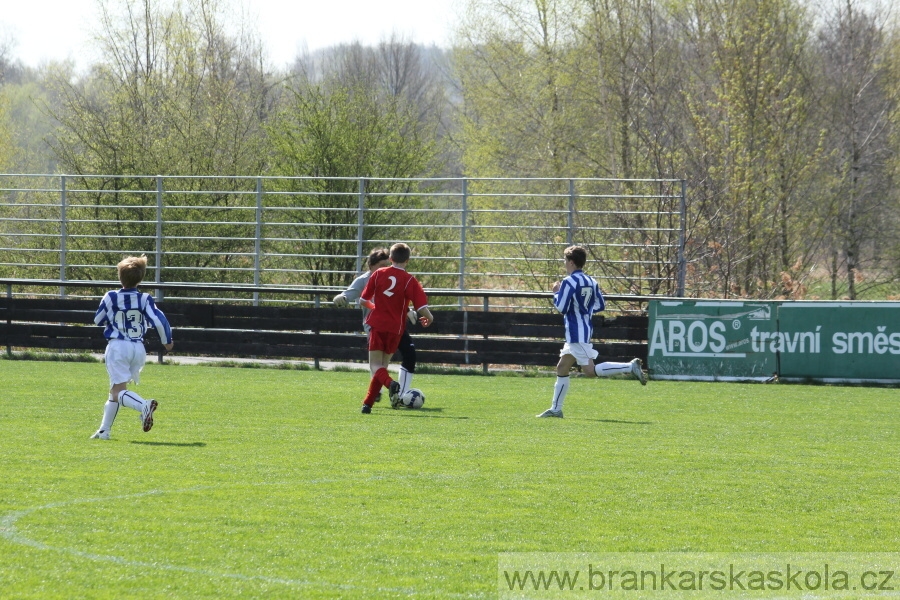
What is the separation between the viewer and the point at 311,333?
2006cm

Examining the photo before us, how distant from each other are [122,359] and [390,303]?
137 inches

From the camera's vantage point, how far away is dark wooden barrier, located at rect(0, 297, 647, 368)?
19.2 meters

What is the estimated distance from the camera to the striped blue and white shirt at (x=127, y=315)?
10141 mm

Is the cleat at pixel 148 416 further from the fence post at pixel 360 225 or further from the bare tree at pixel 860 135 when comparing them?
the bare tree at pixel 860 135

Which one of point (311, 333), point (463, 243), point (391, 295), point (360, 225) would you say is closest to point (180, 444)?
point (391, 295)

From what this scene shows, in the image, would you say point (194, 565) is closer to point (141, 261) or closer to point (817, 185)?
point (141, 261)

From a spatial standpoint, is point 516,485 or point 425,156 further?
point 425,156

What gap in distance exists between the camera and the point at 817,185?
114ft

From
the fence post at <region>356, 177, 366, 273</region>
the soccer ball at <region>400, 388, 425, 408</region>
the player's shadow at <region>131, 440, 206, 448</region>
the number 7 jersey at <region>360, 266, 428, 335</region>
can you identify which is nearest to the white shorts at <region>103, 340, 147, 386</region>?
the player's shadow at <region>131, 440, 206, 448</region>

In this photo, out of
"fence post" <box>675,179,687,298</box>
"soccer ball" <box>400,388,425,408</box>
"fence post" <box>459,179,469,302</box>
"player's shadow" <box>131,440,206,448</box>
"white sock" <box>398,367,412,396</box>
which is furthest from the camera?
"fence post" <box>459,179,469,302</box>

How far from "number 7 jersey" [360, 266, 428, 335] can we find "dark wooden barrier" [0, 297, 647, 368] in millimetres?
6360

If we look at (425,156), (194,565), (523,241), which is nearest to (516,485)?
(194,565)

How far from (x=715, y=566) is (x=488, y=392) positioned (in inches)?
400

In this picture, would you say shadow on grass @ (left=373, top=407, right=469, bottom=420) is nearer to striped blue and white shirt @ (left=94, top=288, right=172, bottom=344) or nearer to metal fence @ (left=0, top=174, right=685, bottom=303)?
striped blue and white shirt @ (left=94, top=288, right=172, bottom=344)
